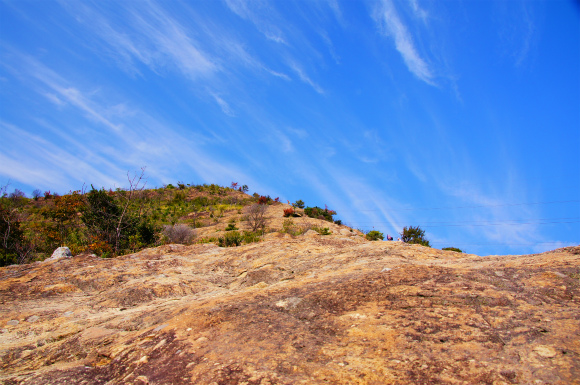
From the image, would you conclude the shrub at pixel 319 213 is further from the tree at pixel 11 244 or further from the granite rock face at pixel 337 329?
the granite rock face at pixel 337 329

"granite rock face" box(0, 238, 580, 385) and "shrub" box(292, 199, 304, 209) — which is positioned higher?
"shrub" box(292, 199, 304, 209)

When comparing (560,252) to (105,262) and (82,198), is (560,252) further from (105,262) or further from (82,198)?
(82,198)

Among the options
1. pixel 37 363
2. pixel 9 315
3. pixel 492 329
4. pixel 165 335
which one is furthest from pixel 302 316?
pixel 9 315

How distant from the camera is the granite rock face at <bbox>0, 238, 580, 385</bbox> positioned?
118 inches

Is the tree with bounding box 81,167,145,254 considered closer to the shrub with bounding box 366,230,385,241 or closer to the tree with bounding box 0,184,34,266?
the tree with bounding box 0,184,34,266

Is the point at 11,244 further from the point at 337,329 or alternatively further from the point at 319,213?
the point at 319,213

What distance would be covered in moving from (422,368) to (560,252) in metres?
4.47

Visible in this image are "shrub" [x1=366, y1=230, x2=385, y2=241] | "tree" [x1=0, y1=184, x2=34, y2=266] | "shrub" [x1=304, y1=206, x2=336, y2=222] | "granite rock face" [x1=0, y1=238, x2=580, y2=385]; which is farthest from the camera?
"shrub" [x1=304, y1=206, x2=336, y2=222]

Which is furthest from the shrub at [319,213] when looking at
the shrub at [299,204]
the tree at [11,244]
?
the tree at [11,244]

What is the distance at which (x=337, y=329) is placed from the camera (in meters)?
3.93

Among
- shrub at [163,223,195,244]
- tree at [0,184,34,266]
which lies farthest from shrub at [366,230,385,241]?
tree at [0,184,34,266]

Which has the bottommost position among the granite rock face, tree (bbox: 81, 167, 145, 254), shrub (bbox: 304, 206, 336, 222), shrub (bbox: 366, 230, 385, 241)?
the granite rock face

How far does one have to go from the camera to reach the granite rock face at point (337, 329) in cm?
301

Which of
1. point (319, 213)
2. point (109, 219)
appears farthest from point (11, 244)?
point (319, 213)
